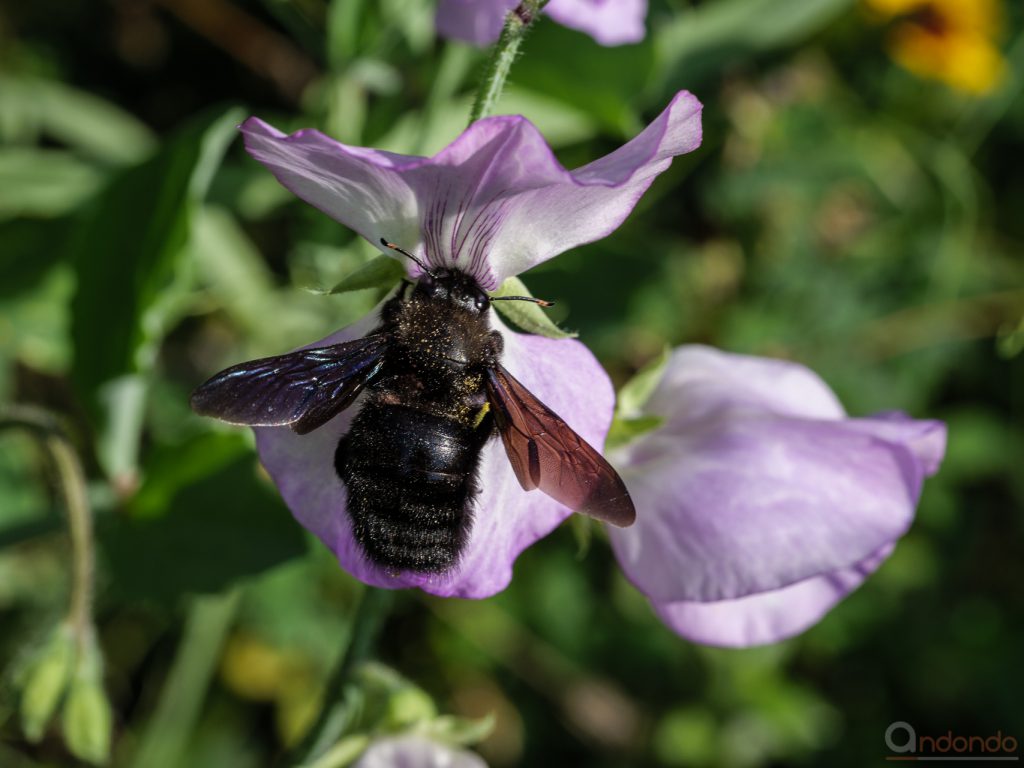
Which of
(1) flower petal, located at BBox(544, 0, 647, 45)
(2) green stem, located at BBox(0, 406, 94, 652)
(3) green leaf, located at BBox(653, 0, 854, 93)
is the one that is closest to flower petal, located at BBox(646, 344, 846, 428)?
(1) flower petal, located at BBox(544, 0, 647, 45)

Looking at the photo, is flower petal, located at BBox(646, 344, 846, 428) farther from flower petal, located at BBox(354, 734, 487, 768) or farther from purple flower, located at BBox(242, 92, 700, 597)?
flower petal, located at BBox(354, 734, 487, 768)

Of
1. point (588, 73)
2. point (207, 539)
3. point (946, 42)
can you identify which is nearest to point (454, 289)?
point (207, 539)

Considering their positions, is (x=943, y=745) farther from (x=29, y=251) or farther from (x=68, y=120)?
(x=68, y=120)

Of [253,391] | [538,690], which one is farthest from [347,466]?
[538,690]

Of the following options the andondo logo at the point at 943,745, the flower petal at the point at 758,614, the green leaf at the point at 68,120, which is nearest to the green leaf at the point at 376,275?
the flower petal at the point at 758,614

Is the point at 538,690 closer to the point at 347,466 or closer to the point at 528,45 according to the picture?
the point at 528,45

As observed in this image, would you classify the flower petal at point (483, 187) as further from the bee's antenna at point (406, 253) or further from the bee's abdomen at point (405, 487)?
the bee's abdomen at point (405, 487)
